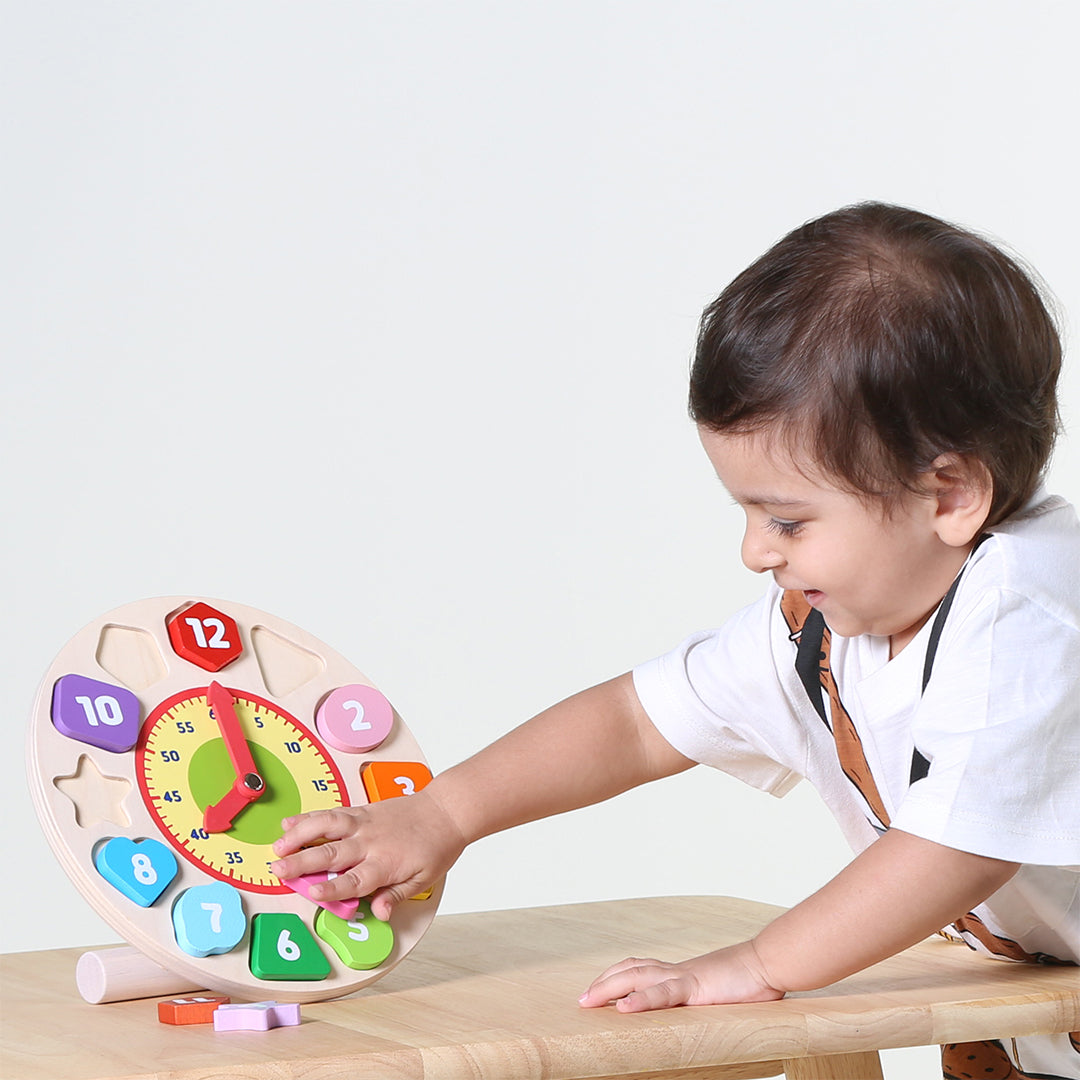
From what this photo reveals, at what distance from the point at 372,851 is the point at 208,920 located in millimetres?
90

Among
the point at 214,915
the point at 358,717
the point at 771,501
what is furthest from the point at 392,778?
the point at 771,501

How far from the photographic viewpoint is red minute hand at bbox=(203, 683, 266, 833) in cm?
74

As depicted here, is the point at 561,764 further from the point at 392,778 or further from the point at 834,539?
the point at 834,539

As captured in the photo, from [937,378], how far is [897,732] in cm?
18

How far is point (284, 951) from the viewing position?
2.30 ft

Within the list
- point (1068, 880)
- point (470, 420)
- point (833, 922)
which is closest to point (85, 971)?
point (833, 922)

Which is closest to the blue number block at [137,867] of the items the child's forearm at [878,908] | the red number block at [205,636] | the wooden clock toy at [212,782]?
the wooden clock toy at [212,782]

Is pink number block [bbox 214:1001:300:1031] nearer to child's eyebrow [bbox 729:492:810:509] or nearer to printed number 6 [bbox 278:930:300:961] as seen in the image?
printed number 6 [bbox 278:930:300:961]

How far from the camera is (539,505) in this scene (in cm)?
181

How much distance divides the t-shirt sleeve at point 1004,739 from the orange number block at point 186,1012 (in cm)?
30

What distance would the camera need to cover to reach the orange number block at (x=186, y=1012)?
65cm

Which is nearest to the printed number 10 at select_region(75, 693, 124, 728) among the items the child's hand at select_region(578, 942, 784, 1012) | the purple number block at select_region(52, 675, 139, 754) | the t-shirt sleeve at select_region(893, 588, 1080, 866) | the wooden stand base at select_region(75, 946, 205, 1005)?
the purple number block at select_region(52, 675, 139, 754)

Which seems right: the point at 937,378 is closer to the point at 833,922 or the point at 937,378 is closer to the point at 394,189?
the point at 833,922

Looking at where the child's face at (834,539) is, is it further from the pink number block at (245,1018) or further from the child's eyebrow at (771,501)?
the pink number block at (245,1018)
